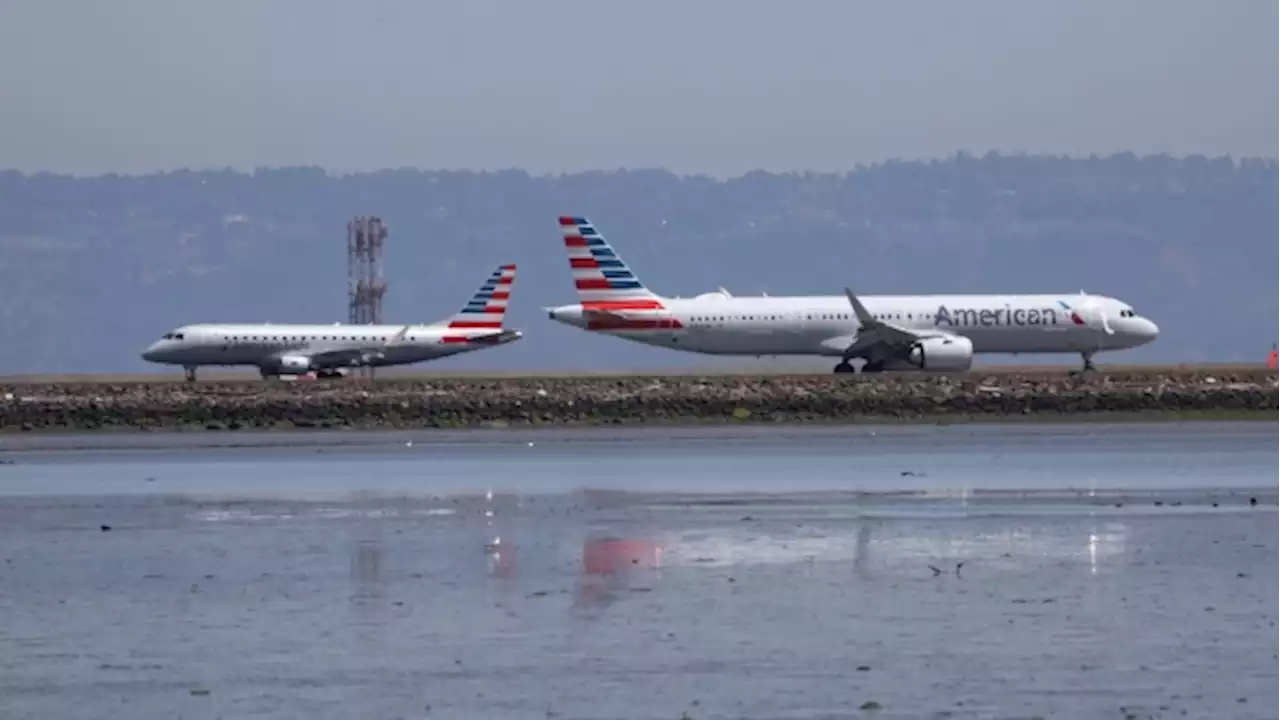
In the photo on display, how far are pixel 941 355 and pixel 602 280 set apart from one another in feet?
44.9

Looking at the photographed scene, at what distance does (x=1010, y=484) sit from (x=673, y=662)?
18.1 metres

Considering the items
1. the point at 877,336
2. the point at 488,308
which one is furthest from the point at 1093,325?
the point at 488,308

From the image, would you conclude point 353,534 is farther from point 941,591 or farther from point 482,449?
point 482,449

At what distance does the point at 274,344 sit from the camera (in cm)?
10531

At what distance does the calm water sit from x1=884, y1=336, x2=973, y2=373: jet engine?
3806cm

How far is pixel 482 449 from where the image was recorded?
168 ft

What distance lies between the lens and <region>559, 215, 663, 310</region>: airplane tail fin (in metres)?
87.1

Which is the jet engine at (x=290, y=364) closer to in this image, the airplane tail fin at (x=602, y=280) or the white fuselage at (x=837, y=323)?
the airplane tail fin at (x=602, y=280)

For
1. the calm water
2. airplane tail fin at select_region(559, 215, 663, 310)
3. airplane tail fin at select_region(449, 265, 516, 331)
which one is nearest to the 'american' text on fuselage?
airplane tail fin at select_region(559, 215, 663, 310)

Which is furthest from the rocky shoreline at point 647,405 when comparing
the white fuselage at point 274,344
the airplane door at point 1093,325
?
the white fuselage at point 274,344

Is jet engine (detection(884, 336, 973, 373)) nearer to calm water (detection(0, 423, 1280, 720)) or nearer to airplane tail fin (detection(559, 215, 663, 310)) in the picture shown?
airplane tail fin (detection(559, 215, 663, 310))

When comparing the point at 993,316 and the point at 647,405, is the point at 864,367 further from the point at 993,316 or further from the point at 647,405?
the point at 647,405

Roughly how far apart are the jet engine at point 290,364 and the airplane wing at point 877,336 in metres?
28.1

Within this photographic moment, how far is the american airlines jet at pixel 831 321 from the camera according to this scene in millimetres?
85812
